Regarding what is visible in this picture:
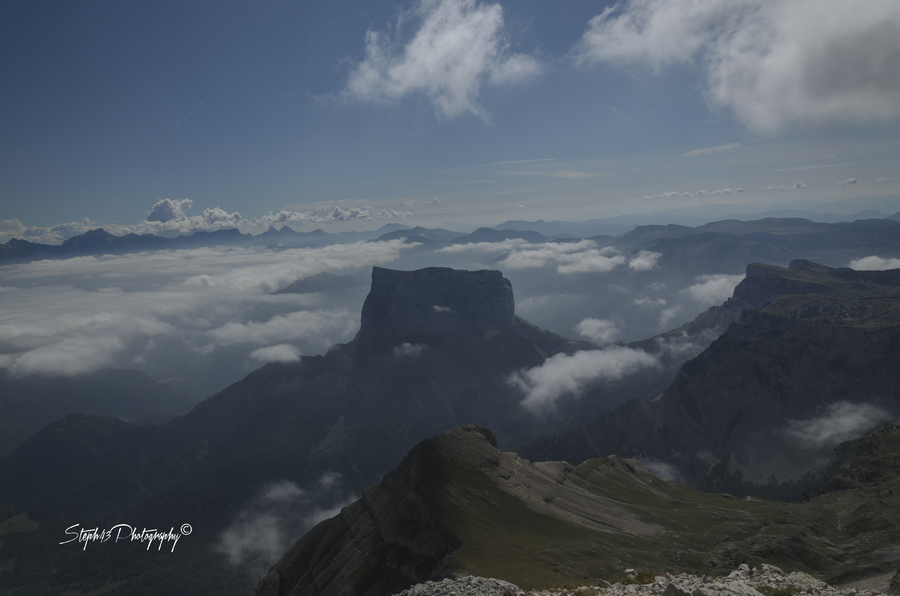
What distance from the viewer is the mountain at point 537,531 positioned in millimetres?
73875

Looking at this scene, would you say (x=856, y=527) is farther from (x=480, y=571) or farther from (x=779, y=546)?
(x=480, y=571)

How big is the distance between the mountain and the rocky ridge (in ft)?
30.3

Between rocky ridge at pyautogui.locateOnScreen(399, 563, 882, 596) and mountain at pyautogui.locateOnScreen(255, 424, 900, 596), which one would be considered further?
mountain at pyautogui.locateOnScreen(255, 424, 900, 596)

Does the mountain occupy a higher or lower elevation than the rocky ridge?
lower

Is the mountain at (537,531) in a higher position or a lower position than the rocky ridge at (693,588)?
lower

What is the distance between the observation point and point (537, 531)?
90.0 meters

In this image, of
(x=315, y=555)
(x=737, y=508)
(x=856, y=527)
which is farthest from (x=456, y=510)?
(x=856, y=527)

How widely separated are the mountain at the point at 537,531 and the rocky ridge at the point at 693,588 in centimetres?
923

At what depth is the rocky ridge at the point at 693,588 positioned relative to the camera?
97.9 ft

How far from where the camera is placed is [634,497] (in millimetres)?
144125

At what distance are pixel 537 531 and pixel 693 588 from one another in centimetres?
6722

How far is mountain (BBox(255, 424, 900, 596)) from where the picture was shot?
73.9m

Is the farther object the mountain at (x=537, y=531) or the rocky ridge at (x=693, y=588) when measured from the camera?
the mountain at (x=537, y=531)

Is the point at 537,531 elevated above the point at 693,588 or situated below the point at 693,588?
below
